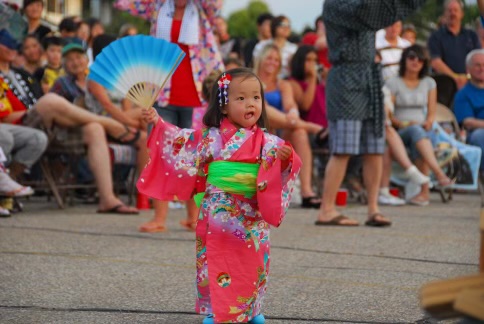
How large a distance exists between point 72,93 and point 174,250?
3395 millimetres

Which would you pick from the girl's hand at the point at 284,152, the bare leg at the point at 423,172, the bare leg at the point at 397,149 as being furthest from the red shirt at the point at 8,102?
the girl's hand at the point at 284,152

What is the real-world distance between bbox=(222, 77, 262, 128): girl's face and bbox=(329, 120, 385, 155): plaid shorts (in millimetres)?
3414

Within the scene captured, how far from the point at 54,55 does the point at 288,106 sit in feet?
8.07

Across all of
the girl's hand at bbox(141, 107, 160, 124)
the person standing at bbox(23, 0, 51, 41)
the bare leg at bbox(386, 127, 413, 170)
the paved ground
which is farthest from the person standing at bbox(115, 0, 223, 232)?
the person standing at bbox(23, 0, 51, 41)

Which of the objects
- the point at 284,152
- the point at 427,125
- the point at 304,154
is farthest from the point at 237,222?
the point at 427,125

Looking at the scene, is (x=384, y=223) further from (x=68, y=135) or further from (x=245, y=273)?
(x=245, y=273)

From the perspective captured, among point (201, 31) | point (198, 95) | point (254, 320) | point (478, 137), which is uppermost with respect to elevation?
point (201, 31)

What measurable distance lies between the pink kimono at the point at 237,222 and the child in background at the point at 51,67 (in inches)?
251

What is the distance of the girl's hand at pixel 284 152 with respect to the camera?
161 inches

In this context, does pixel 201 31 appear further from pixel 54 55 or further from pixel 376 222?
pixel 54 55

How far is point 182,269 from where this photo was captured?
5.63 metres

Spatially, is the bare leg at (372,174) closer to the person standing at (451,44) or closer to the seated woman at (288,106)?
the seated woman at (288,106)

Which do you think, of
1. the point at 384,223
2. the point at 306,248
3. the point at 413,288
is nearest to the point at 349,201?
the point at 384,223

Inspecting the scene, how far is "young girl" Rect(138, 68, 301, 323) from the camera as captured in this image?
4.08m
